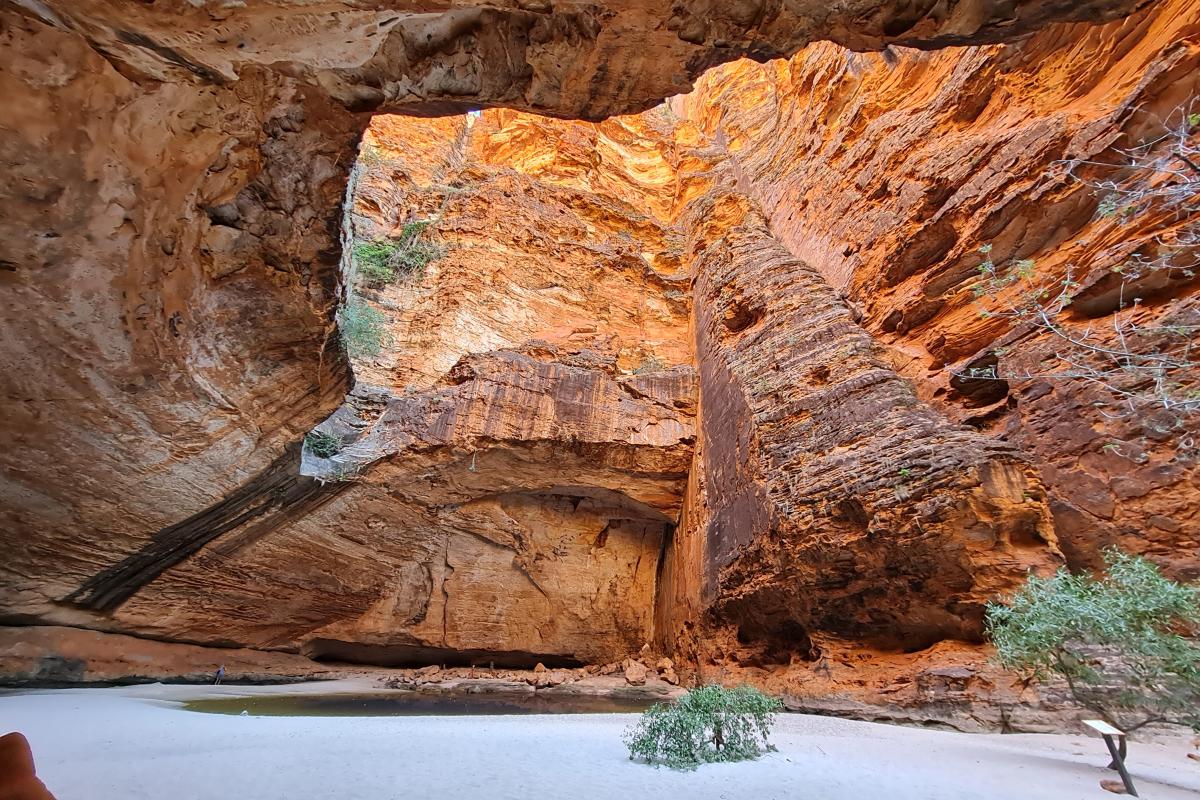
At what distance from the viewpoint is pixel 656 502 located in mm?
14188

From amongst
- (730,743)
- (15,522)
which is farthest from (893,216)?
(15,522)

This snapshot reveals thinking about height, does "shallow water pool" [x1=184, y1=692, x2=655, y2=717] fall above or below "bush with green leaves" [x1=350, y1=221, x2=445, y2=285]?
below

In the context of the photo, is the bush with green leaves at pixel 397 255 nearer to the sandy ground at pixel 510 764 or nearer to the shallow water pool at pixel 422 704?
the shallow water pool at pixel 422 704

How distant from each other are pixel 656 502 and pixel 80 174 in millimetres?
12478

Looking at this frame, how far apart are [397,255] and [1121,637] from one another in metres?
16.8

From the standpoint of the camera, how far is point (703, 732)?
5254mm

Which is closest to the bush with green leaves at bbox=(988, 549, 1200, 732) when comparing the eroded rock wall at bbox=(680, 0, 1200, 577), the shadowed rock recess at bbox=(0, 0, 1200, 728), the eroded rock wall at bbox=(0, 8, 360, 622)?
the eroded rock wall at bbox=(680, 0, 1200, 577)

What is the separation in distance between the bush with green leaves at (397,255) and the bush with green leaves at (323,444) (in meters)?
5.98

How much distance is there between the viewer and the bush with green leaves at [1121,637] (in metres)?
3.92

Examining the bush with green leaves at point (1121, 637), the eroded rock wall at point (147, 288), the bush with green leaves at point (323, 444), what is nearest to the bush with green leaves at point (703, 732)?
the bush with green leaves at point (1121, 637)

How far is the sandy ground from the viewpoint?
12.7 feet

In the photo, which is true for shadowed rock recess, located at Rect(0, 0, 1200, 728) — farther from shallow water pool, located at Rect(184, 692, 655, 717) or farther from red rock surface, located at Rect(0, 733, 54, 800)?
red rock surface, located at Rect(0, 733, 54, 800)

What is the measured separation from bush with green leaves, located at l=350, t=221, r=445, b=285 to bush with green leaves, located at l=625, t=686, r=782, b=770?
1381 centimetres

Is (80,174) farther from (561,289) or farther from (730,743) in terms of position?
(561,289)
